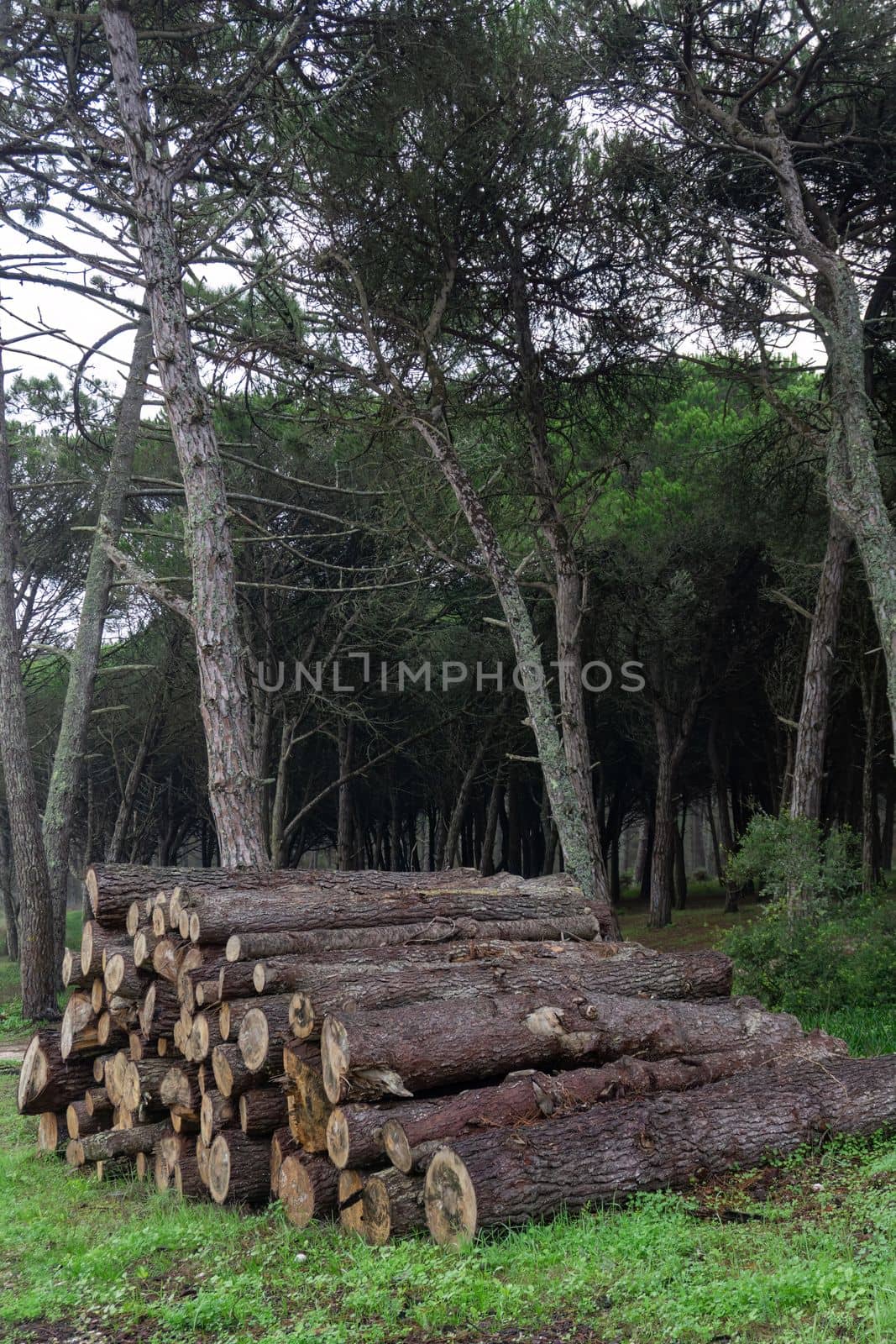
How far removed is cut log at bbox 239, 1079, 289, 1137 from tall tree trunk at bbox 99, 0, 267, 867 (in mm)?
3942

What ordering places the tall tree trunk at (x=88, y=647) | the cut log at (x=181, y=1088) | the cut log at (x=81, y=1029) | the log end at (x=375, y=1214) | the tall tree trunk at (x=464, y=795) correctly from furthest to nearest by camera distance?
the tall tree trunk at (x=464, y=795) < the tall tree trunk at (x=88, y=647) < the cut log at (x=81, y=1029) < the cut log at (x=181, y=1088) < the log end at (x=375, y=1214)

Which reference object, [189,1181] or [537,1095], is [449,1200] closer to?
[537,1095]

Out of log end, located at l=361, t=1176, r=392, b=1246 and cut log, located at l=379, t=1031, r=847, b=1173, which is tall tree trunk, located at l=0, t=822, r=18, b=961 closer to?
cut log, located at l=379, t=1031, r=847, b=1173

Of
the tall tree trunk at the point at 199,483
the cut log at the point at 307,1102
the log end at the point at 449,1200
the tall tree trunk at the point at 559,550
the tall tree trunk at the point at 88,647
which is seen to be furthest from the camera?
the tall tree trunk at the point at 88,647

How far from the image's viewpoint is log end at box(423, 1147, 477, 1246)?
4945 mm

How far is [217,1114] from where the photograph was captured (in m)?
6.39

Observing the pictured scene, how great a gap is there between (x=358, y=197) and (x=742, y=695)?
1557cm

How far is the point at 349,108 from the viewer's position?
11.8 metres

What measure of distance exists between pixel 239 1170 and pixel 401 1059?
132cm

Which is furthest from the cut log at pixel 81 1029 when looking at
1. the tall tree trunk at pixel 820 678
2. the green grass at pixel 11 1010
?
the tall tree trunk at pixel 820 678

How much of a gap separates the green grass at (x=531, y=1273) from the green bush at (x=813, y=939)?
Answer: 5587mm

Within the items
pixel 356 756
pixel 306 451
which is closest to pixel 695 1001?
pixel 306 451

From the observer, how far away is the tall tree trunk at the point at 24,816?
15242 millimetres

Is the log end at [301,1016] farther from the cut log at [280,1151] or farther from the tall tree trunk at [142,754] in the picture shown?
the tall tree trunk at [142,754]
